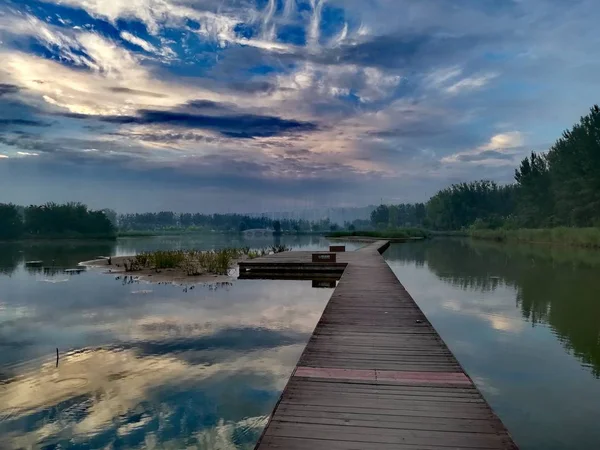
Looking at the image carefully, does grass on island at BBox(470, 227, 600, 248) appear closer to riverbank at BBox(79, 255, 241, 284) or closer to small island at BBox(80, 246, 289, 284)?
small island at BBox(80, 246, 289, 284)

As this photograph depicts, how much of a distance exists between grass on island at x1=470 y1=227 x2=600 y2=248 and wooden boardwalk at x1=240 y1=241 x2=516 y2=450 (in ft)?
118

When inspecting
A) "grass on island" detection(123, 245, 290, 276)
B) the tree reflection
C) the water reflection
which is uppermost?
"grass on island" detection(123, 245, 290, 276)

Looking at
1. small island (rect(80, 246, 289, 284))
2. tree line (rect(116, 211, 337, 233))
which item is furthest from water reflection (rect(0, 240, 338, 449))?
tree line (rect(116, 211, 337, 233))

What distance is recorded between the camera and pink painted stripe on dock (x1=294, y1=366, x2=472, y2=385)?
466 cm

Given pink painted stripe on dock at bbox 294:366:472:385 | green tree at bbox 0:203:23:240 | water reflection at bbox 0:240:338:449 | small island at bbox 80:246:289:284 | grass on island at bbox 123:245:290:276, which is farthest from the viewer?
green tree at bbox 0:203:23:240

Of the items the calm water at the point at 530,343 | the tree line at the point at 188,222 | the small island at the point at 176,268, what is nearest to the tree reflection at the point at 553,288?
the calm water at the point at 530,343

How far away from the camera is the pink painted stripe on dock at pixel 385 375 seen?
184 inches

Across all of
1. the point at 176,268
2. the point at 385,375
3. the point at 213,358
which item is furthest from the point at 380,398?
the point at 176,268

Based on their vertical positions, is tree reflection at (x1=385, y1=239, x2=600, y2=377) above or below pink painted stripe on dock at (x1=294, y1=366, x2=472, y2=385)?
below

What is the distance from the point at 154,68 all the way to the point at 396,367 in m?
20.3

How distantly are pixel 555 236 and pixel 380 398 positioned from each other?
4511cm

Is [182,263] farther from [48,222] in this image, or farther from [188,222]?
[188,222]

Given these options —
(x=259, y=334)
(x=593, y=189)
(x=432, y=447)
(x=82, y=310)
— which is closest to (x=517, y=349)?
(x=259, y=334)

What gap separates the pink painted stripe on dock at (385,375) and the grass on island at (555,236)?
37.1m
